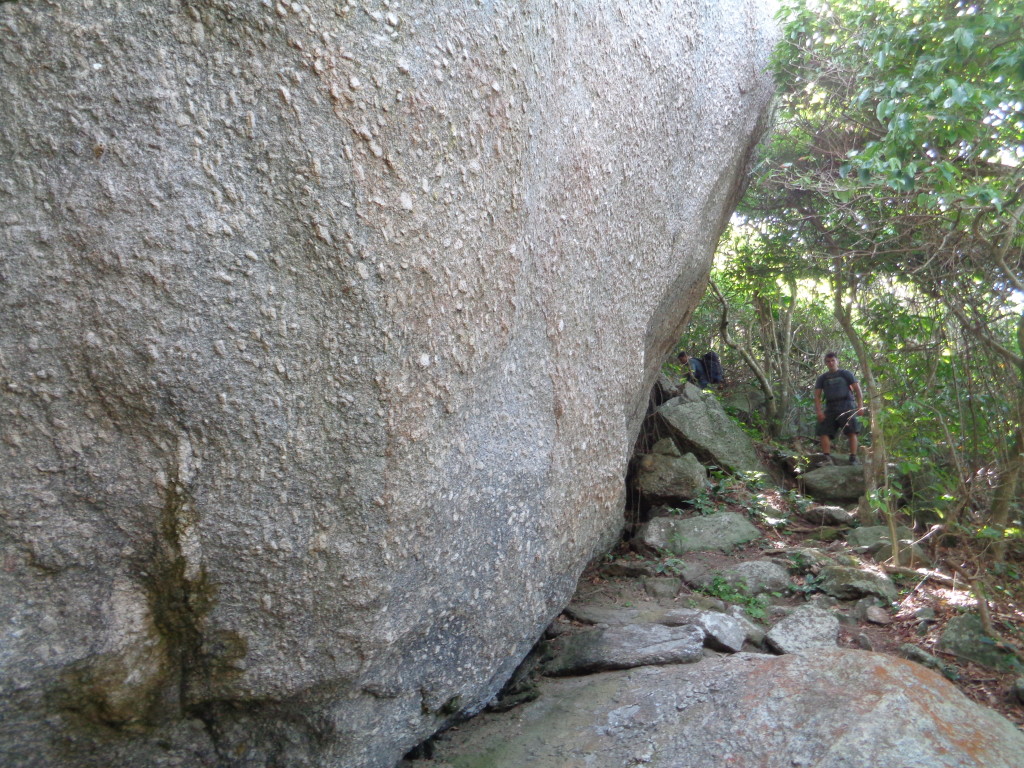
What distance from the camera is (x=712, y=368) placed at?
32.4 feet

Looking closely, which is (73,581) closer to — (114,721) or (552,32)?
(114,721)

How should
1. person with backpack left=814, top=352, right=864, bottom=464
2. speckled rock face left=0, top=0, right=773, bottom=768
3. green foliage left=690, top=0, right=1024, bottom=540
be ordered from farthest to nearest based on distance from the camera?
person with backpack left=814, top=352, right=864, bottom=464, green foliage left=690, top=0, right=1024, bottom=540, speckled rock face left=0, top=0, right=773, bottom=768

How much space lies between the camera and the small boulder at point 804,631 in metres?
3.96

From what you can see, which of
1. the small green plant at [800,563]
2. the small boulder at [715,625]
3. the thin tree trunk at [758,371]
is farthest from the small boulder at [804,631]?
the thin tree trunk at [758,371]

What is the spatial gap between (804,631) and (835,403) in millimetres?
4244

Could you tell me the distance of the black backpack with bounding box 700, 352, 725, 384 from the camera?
9812 millimetres

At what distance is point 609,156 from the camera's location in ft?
11.6

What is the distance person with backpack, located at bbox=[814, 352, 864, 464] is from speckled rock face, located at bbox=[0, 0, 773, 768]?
18.1 ft

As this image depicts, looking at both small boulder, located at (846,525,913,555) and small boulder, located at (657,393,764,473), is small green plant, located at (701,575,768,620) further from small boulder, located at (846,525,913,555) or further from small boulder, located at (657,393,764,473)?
small boulder, located at (657,393,764,473)

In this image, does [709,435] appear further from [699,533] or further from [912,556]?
[912,556]


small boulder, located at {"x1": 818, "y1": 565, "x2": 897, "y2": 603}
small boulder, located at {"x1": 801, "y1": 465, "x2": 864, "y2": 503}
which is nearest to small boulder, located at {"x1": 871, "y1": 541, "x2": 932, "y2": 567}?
small boulder, located at {"x1": 818, "y1": 565, "x2": 897, "y2": 603}

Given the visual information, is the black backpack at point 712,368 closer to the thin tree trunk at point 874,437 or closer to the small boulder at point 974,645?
the thin tree trunk at point 874,437

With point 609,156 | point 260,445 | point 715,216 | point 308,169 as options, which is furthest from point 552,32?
point 715,216

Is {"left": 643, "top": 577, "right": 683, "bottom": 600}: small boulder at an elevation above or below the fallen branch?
above
